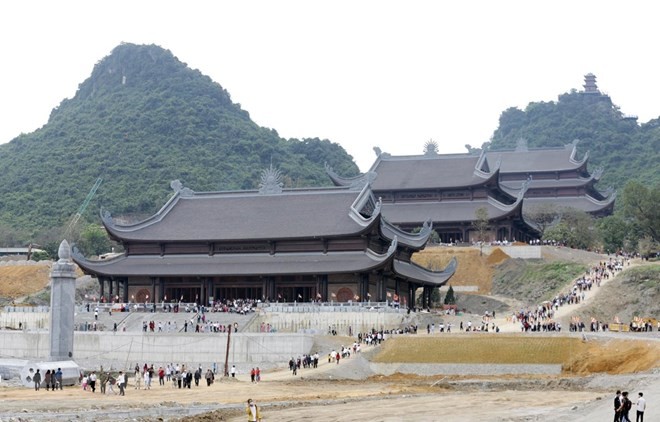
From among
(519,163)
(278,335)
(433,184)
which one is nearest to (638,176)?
(519,163)

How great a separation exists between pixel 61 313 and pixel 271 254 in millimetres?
26909

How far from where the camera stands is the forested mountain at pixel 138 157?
157 metres

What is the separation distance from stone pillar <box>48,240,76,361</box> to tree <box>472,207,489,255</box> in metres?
51.2

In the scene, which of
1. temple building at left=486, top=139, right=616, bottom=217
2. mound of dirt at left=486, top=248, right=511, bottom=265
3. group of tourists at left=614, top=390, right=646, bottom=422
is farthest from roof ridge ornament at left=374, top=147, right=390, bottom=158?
group of tourists at left=614, top=390, right=646, bottom=422

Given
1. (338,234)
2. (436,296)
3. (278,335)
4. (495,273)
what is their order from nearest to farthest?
(278,335) → (338,234) → (436,296) → (495,273)

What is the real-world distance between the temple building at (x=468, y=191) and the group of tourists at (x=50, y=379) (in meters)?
47.0

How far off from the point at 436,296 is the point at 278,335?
28303mm

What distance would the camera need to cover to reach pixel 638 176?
17638cm

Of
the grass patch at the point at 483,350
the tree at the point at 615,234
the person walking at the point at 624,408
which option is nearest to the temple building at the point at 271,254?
the grass patch at the point at 483,350

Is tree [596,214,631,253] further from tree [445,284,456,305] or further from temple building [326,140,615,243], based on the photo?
tree [445,284,456,305]

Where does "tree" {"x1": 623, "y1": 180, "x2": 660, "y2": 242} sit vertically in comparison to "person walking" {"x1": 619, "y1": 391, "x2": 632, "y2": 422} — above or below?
above

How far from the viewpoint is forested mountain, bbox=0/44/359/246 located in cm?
15688

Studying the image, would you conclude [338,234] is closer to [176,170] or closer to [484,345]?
[484,345]

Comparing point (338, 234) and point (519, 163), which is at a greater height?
point (519, 163)
